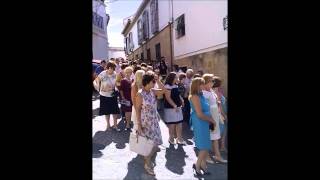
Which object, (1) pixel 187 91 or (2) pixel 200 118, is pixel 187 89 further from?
(2) pixel 200 118

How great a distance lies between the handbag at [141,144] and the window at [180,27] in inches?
324

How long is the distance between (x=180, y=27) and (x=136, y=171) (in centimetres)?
867

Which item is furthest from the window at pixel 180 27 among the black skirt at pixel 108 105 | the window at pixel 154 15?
the black skirt at pixel 108 105

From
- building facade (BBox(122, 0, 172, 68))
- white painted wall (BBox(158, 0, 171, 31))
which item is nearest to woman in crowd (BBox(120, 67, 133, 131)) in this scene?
building facade (BBox(122, 0, 172, 68))

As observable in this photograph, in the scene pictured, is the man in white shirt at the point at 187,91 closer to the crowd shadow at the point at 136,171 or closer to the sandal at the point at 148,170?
the crowd shadow at the point at 136,171

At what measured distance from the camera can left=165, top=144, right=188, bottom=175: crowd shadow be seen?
15.2ft

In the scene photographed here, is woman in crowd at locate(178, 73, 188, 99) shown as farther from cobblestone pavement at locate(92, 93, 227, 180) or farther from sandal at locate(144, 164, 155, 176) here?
sandal at locate(144, 164, 155, 176)

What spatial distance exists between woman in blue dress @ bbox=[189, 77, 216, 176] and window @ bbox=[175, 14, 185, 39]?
7.95m

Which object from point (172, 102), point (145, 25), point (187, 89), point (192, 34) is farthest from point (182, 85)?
point (145, 25)

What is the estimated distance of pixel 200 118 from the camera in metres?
4.32
